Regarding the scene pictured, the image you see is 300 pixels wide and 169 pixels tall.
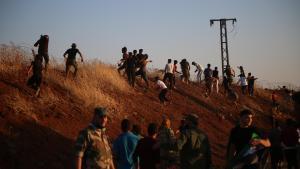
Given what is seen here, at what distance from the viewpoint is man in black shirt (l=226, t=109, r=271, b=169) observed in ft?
23.0

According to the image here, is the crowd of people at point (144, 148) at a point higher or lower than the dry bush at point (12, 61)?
lower

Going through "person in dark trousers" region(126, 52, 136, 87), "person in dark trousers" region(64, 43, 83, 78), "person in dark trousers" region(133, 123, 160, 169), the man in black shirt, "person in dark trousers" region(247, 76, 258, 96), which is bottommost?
"person in dark trousers" region(247, 76, 258, 96)

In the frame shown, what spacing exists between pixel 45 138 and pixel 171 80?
12.5m

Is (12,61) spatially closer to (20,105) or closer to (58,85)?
(58,85)

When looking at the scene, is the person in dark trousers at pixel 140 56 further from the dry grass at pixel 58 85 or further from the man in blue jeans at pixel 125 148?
the man in blue jeans at pixel 125 148

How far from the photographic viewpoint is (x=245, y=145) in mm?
7398

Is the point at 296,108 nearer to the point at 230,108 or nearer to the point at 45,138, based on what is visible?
the point at 45,138

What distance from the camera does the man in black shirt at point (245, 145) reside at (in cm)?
702

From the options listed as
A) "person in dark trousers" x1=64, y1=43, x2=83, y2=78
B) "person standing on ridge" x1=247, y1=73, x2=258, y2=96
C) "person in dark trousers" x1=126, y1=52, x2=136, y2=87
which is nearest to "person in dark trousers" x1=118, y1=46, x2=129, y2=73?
"person in dark trousers" x1=126, y1=52, x2=136, y2=87

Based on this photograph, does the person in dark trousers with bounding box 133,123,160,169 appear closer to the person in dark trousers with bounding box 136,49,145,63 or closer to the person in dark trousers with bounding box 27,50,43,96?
the person in dark trousers with bounding box 27,50,43,96

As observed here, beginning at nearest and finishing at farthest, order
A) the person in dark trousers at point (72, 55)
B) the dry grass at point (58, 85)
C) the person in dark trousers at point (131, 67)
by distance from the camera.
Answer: the dry grass at point (58, 85) < the person in dark trousers at point (72, 55) < the person in dark trousers at point (131, 67)

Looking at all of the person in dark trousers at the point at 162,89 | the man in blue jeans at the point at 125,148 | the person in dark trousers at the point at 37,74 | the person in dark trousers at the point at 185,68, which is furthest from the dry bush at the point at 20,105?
the person in dark trousers at the point at 185,68

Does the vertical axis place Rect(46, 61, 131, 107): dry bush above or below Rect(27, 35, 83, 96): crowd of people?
below

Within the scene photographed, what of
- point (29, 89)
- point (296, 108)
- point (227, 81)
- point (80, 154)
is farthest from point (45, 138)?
point (227, 81)
